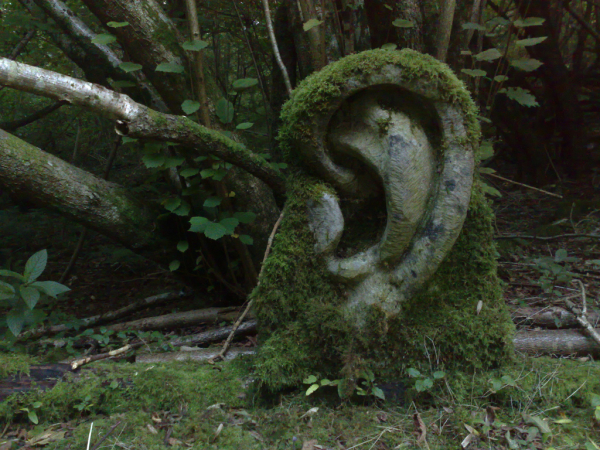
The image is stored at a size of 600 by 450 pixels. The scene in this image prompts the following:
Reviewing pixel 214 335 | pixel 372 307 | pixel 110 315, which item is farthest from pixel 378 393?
pixel 110 315

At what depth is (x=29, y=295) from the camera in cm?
262

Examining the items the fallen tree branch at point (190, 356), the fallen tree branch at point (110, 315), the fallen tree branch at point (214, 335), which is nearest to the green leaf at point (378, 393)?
the fallen tree branch at point (190, 356)

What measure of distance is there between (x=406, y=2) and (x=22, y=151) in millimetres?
3298

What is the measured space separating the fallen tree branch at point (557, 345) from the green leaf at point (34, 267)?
120 inches

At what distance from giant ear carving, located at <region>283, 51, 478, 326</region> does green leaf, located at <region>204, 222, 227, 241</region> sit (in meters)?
0.69

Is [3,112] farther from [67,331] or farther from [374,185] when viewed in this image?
[374,185]

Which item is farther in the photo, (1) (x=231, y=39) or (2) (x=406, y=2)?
(1) (x=231, y=39)

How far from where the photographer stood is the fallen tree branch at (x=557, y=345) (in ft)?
9.13

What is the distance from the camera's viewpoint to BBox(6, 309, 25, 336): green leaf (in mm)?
2602

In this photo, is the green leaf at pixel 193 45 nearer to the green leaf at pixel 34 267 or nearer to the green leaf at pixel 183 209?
the green leaf at pixel 183 209

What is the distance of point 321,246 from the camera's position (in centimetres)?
259

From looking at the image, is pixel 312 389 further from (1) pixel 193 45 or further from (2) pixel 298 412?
(1) pixel 193 45

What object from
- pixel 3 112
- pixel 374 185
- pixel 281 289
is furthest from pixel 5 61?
pixel 3 112

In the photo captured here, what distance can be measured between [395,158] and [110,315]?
3124 millimetres
